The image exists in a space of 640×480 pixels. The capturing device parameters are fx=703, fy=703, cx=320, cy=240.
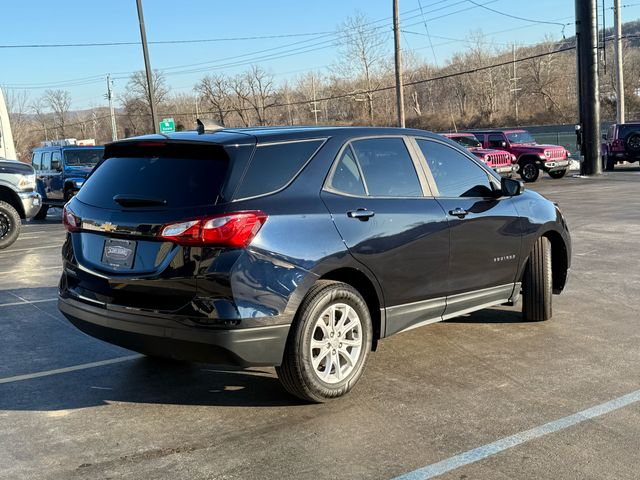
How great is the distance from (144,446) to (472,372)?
2.35 metres

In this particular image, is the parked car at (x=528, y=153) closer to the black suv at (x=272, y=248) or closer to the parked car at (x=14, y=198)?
the parked car at (x=14, y=198)

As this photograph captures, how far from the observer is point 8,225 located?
42.3 ft

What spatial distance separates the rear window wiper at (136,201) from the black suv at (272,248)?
0.01 meters

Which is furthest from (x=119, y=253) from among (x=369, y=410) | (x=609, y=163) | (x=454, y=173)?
(x=609, y=163)

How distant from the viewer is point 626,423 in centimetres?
403

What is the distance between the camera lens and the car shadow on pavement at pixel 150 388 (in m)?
4.58

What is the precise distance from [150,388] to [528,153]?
72.5 ft

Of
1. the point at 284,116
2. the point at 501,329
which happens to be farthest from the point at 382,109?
the point at 501,329

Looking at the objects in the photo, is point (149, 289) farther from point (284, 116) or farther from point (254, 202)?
point (284, 116)

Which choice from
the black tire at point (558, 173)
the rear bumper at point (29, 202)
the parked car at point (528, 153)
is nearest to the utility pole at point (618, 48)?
the parked car at point (528, 153)

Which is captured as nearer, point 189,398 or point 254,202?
point 254,202

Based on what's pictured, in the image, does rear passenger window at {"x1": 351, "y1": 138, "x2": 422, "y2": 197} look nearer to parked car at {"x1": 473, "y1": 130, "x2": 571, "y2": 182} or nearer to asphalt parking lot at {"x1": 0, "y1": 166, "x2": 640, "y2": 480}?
asphalt parking lot at {"x1": 0, "y1": 166, "x2": 640, "y2": 480}

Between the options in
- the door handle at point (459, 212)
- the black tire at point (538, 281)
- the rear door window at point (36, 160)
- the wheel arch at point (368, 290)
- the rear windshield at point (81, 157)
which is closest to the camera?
the wheel arch at point (368, 290)

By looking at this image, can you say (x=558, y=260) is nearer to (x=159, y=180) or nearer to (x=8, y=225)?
(x=159, y=180)
